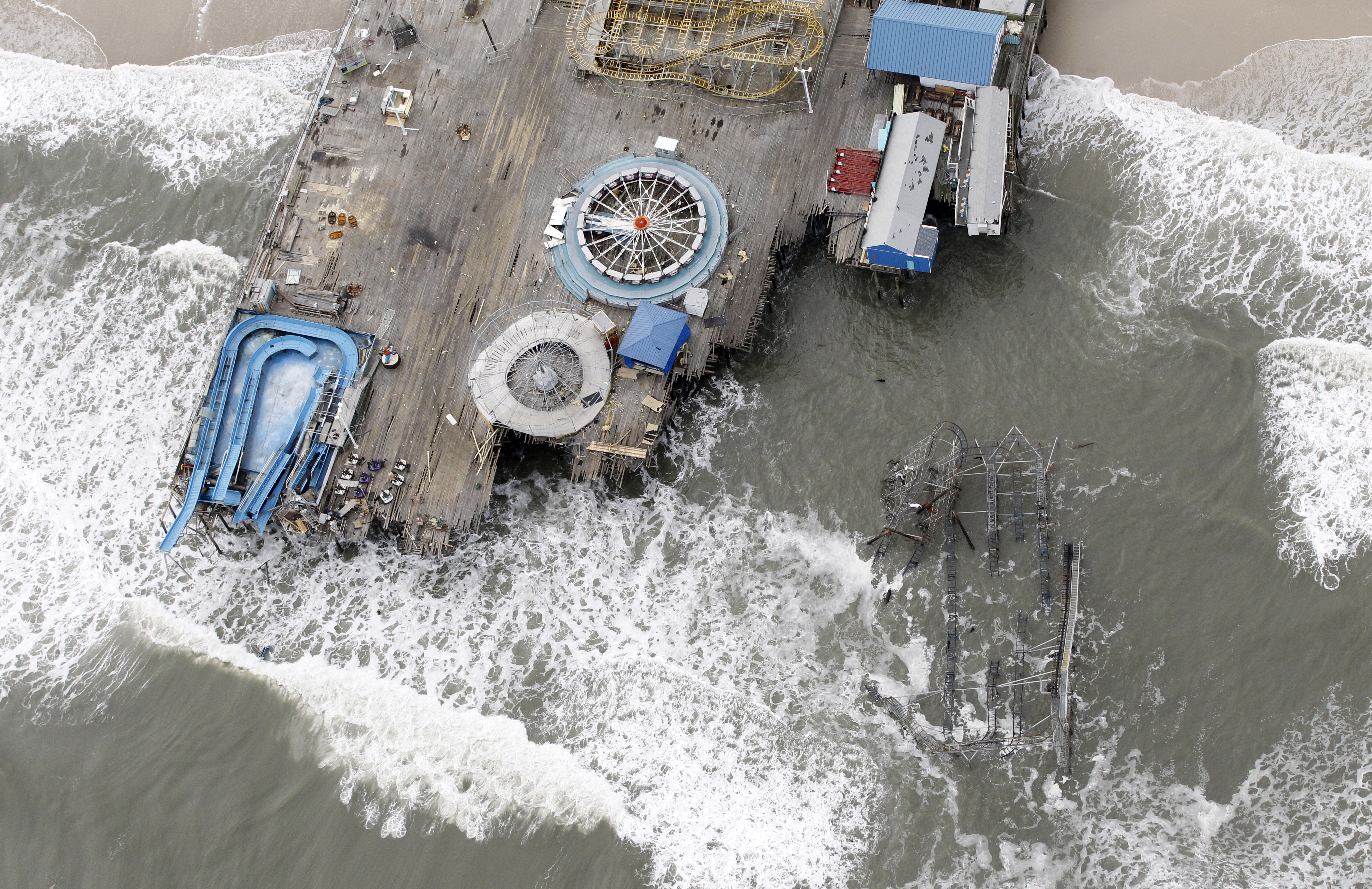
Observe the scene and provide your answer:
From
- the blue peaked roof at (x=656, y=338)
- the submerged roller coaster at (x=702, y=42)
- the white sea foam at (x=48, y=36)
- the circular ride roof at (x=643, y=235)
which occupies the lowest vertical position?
the blue peaked roof at (x=656, y=338)

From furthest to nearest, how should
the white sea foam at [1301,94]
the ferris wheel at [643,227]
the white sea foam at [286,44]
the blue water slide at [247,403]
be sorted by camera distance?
the white sea foam at [286,44], the white sea foam at [1301,94], the ferris wheel at [643,227], the blue water slide at [247,403]

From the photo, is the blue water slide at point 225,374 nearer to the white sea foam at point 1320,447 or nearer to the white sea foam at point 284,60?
the white sea foam at point 284,60

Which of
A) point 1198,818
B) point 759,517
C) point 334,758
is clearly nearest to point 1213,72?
point 759,517

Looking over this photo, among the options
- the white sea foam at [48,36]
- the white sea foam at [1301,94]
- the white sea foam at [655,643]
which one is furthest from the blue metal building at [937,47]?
the white sea foam at [48,36]

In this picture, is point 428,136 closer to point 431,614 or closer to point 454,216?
point 454,216

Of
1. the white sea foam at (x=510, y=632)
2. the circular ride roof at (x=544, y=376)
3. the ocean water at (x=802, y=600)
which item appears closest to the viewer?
the ocean water at (x=802, y=600)

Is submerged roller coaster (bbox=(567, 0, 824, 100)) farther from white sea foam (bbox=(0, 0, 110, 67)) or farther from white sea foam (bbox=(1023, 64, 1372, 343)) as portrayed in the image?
white sea foam (bbox=(0, 0, 110, 67))

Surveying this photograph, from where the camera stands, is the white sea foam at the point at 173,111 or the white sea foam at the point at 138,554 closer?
the white sea foam at the point at 138,554
